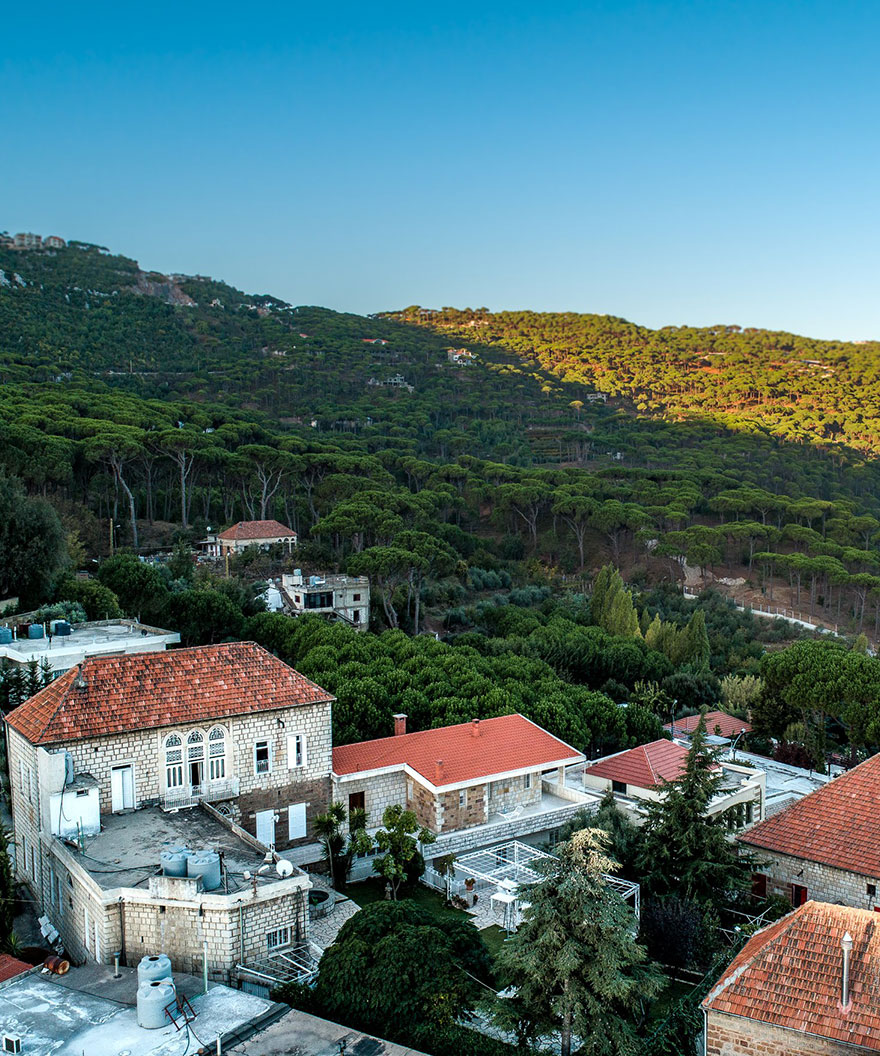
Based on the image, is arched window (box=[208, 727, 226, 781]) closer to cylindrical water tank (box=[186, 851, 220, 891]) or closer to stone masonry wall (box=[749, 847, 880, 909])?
cylindrical water tank (box=[186, 851, 220, 891])

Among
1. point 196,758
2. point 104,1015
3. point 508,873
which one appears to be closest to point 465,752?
point 508,873

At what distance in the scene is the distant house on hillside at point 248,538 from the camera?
156 feet

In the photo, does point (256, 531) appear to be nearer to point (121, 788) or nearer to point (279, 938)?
point (121, 788)

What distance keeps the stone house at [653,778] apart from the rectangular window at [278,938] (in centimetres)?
1029

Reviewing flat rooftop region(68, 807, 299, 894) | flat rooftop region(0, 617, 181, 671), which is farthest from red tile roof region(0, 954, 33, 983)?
flat rooftop region(0, 617, 181, 671)

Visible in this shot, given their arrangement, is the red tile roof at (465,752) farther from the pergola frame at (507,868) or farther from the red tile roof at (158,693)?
the red tile roof at (158,693)

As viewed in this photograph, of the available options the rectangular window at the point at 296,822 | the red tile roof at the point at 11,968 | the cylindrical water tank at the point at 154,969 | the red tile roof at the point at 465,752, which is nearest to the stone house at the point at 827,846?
the red tile roof at the point at 465,752

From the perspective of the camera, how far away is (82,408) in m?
53.3

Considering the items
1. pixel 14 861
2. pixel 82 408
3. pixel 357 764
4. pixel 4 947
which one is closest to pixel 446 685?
pixel 357 764

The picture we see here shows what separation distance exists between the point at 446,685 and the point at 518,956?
1442 centimetres

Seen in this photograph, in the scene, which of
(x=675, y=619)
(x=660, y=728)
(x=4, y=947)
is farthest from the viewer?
(x=675, y=619)

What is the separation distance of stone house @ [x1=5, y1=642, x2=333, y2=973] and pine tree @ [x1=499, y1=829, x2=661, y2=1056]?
4254mm

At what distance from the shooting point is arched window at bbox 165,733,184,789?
18141 mm

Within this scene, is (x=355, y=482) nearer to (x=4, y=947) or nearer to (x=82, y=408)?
(x=82, y=408)
